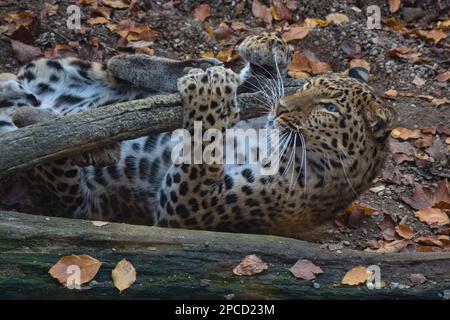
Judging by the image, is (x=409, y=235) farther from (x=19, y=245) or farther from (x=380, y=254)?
(x=19, y=245)

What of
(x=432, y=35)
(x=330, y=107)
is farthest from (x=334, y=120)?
(x=432, y=35)

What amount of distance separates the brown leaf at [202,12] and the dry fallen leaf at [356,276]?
15.0 ft

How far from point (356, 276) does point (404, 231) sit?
→ 183 cm

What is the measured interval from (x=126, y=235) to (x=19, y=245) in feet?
2.04

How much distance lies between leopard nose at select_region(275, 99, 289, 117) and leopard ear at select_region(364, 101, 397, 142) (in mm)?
591

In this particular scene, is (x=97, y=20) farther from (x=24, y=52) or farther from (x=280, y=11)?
(x=280, y=11)

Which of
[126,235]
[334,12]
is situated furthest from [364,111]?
[334,12]

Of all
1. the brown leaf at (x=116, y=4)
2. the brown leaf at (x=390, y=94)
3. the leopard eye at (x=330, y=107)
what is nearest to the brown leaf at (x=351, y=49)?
the brown leaf at (x=390, y=94)

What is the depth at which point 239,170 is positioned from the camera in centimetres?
584

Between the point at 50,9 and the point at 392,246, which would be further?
the point at 50,9

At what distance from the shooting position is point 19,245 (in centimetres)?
471

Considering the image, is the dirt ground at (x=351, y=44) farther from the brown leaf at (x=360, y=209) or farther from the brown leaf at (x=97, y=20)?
the brown leaf at (x=360, y=209)

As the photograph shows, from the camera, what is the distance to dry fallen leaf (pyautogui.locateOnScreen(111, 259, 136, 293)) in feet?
15.1

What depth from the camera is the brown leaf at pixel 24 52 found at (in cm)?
764
